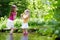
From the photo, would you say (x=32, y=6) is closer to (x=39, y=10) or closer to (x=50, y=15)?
(x=39, y=10)

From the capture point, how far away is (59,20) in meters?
5.94

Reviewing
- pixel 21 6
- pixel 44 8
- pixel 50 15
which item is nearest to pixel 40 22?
pixel 44 8

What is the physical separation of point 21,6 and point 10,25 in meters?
5.13

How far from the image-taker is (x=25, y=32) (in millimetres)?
5203

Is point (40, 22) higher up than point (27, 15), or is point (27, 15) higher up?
point (27, 15)

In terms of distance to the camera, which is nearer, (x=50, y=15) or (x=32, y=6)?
(x=50, y=15)

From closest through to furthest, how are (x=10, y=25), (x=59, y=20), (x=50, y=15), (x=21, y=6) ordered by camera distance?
(x=10, y=25) < (x=59, y=20) < (x=50, y=15) < (x=21, y=6)

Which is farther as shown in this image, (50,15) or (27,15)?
(50,15)

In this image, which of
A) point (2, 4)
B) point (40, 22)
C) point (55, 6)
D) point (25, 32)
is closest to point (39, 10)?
point (40, 22)

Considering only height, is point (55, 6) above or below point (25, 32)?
above

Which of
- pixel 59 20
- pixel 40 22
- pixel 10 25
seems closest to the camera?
pixel 10 25

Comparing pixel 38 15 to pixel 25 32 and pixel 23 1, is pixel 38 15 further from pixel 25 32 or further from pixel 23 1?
pixel 25 32

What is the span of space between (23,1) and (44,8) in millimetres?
1688

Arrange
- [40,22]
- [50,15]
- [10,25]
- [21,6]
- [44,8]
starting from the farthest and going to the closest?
[21,6]
[44,8]
[40,22]
[50,15]
[10,25]
